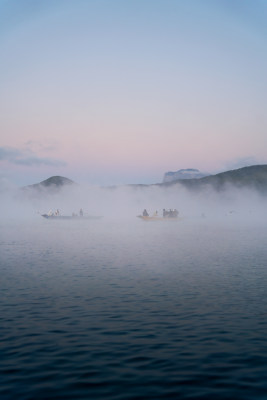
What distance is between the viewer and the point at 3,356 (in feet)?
61.2

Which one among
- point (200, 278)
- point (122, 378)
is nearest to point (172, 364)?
point (122, 378)

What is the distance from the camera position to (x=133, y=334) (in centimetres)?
2203

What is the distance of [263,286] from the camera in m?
34.7

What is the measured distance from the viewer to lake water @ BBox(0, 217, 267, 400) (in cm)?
1581

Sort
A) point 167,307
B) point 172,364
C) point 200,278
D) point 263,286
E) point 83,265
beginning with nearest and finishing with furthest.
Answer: point 172,364, point 167,307, point 263,286, point 200,278, point 83,265

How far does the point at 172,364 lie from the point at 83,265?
31327 mm

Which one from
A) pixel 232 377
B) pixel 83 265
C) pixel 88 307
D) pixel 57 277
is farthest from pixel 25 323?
pixel 83 265

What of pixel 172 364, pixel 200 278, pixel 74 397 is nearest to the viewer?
pixel 74 397

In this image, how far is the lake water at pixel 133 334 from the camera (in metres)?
15.8

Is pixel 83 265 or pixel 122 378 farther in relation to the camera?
pixel 83 265

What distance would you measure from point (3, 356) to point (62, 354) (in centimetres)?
260

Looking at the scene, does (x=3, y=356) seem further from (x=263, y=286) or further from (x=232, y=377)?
(x=263, y=286)

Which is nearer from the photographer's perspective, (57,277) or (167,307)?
(167,307)

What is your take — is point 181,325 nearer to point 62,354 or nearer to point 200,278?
point 62,354
